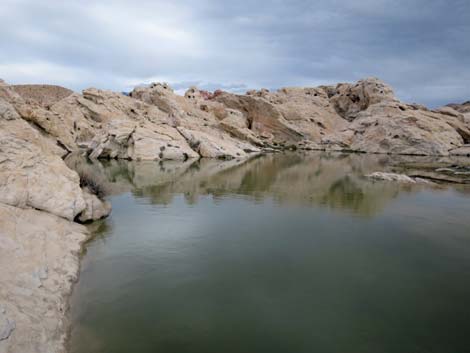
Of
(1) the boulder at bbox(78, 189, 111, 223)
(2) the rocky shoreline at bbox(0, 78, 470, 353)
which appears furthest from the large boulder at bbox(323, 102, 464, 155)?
(1) the boulder at bbox(78, 189, 111, 223)

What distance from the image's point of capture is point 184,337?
5707 mm

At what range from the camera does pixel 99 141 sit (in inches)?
1499

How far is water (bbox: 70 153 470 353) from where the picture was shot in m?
5.77

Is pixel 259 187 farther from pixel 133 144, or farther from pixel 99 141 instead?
pixel 99 141

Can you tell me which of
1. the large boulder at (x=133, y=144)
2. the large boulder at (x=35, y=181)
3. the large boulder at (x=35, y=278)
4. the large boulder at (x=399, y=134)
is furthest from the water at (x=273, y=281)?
the large boulder at (x=399, y=134)

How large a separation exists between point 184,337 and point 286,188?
17431mm

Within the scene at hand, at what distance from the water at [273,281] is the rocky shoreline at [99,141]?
78 centimetres

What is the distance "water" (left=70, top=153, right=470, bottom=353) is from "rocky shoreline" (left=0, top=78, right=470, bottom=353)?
783mm

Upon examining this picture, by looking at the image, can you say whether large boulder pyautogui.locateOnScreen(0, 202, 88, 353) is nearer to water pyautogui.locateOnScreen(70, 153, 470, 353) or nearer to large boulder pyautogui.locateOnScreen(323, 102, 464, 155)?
water pyautogui.locateOnScreen(70, 153, 470, 353)

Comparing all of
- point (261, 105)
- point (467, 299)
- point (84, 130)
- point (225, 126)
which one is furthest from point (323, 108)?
point (467, 299)

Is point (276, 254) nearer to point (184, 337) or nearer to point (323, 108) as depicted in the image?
point (184, 337)

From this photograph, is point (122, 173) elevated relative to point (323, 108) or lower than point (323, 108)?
lower

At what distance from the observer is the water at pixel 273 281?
18.9 ft

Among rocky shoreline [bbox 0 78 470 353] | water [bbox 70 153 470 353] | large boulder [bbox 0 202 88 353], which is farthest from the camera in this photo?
rocky shoreline [bbox 0 78 470 353]
